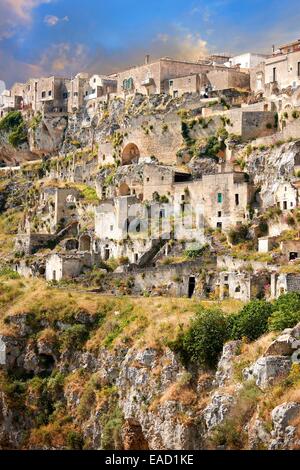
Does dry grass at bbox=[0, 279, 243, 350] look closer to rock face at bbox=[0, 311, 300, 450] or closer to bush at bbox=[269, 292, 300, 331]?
rock face at bbox=[0, 311, 300, 450]

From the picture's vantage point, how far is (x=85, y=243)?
59.2 meters

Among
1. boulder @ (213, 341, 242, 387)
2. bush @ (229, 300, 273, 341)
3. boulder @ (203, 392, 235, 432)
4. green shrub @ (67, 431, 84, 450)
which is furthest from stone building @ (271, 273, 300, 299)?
green shrub @ (67, 431, 84, 450)

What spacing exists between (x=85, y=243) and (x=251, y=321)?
25.2 metres

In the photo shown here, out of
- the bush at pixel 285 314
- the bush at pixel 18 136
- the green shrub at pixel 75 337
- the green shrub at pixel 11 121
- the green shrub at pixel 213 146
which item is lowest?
the green shrub at pixel 75 337

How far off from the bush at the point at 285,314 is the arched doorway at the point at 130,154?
30932 mm

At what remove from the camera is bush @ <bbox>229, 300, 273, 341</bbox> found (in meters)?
35.2

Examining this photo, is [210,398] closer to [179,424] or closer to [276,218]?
[179,424]

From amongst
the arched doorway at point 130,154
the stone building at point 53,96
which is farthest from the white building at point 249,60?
the stone building at point 53,96

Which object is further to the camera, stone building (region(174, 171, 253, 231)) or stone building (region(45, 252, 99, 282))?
stone building (region(45, 252, 99, 282))

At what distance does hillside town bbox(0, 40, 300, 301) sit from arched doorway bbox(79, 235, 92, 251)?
0.07 metres

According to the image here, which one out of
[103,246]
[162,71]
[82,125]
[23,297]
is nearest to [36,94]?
[82,125]

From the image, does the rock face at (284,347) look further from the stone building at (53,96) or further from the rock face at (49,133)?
the stone building at (53,96)

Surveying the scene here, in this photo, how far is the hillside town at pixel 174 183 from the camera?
153 feet

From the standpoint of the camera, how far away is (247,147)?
182 ft
